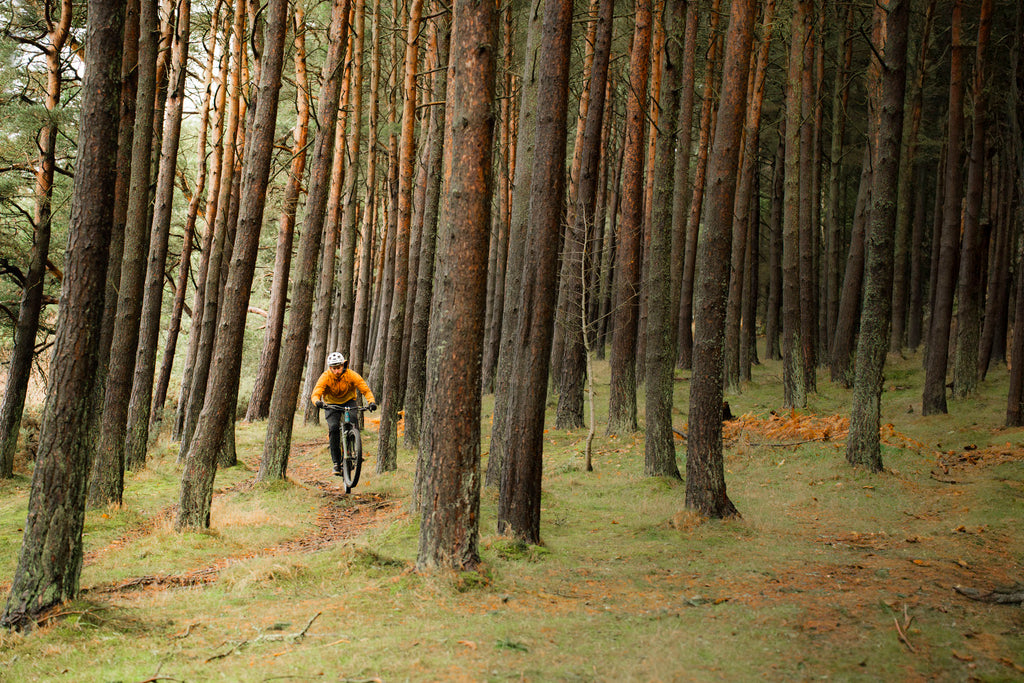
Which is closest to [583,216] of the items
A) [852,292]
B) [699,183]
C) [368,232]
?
[699,183]

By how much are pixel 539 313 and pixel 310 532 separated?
414 cm

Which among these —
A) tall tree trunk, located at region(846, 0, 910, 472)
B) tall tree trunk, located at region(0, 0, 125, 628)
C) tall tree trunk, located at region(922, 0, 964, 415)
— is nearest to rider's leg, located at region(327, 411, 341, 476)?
tall tree trunk, located at region(0, 0, 125, 628)

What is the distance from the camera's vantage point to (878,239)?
36.4ft

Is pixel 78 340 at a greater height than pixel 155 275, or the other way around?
pixel 155 275

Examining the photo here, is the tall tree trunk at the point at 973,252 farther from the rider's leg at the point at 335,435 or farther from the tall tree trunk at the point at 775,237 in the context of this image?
the rider's leg at the point at 335,435

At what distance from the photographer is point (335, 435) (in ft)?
38.8

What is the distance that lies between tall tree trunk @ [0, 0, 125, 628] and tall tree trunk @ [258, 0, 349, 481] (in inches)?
251

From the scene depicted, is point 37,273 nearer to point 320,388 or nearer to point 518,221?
point 320,388

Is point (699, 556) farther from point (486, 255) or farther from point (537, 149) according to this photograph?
point (537, 149)

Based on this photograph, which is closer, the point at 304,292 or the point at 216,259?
the point at 304,292

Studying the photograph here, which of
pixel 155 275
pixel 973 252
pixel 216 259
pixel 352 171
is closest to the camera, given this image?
Answer: pixel 155 275

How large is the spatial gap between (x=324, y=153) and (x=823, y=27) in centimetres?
1604

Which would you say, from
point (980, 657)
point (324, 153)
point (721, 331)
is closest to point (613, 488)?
point (721, 331)

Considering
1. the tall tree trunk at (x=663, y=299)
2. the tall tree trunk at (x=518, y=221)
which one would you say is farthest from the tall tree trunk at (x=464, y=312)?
the tall tree trunk at (x=663, y=299)
